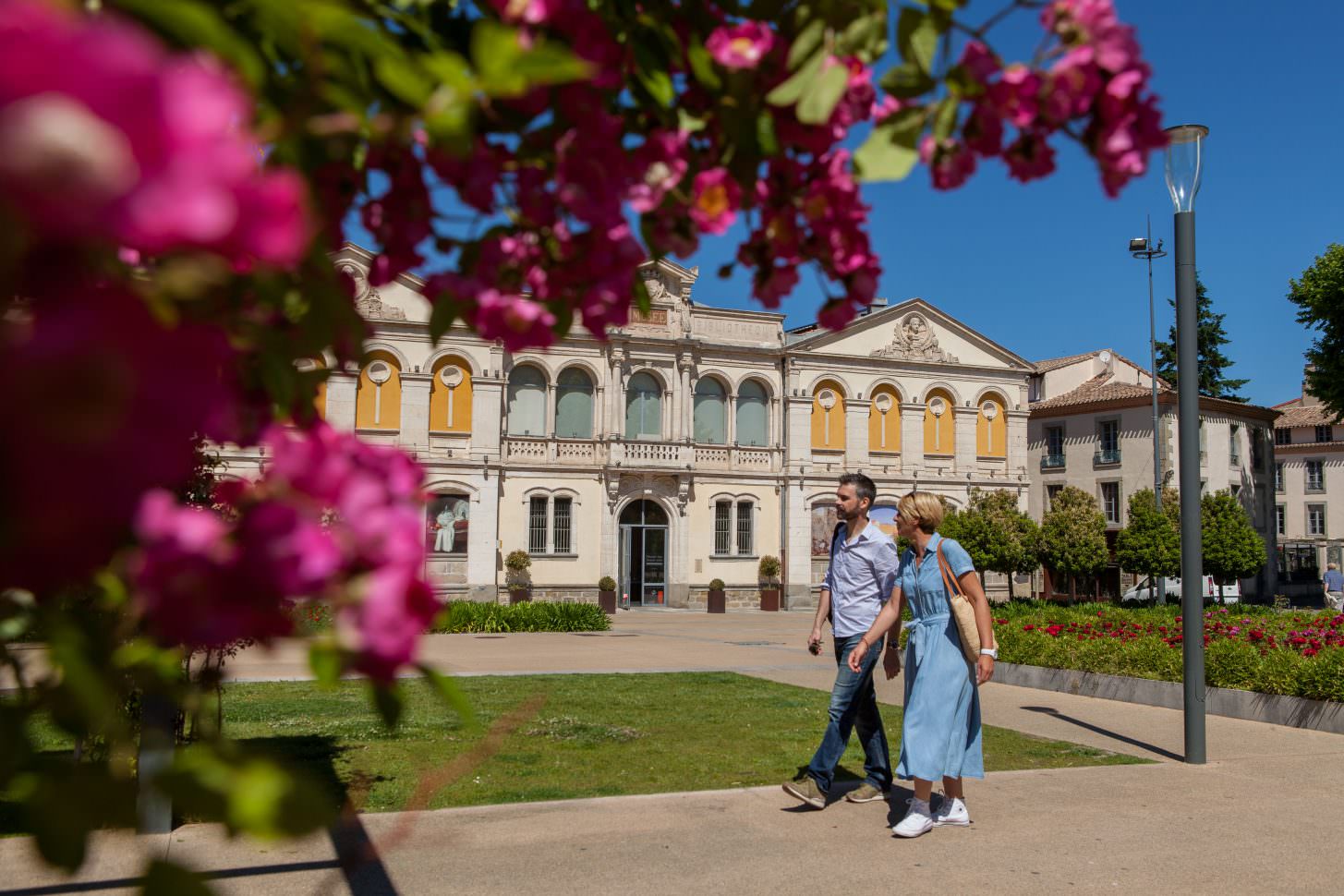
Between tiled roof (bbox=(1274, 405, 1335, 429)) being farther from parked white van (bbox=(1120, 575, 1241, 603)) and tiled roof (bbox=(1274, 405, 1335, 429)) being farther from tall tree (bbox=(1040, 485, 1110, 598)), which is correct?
tall tree (bbox=(1040, 485, 1110, 598))

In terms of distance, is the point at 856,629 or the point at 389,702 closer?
the point at 389,702

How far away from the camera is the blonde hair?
6570 millimetres

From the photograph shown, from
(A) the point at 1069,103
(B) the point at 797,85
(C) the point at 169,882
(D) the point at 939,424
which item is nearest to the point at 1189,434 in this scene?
(A) the point at 1069,103

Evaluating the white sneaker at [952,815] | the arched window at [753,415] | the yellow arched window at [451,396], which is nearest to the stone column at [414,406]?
the yellow arched window at [451,396]

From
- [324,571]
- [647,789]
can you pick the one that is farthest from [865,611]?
[324,571]

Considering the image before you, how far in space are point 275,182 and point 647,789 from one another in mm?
6490

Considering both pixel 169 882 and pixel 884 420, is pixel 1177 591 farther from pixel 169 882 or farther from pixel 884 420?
pixel 169 882

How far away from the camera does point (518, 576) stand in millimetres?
33969

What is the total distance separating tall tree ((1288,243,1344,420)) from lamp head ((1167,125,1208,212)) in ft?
97.7

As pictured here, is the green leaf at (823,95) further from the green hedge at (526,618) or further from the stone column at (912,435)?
the stone column at (912,435)

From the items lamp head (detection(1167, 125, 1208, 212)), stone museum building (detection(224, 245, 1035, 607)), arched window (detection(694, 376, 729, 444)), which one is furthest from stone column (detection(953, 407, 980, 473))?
lamp head (detection(1167, 125, 1208, 212))

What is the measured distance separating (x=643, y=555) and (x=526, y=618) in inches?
477

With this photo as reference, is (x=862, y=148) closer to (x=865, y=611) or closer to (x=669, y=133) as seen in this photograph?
(x=669, y=133)

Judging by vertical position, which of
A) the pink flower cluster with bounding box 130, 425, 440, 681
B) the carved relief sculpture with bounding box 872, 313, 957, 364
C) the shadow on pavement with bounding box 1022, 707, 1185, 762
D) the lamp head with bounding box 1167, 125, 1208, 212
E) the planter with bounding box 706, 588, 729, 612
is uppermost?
the carved relief sculpture with bounding box 872, 313, 957, 364
